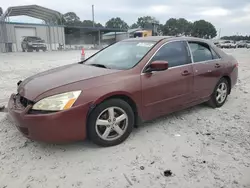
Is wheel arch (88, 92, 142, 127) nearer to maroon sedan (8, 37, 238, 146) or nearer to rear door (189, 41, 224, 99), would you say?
maroon sedan (8, 37, 238, 146)

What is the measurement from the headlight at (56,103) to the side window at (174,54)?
4.95 ft

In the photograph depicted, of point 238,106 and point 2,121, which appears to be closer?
point 2,121

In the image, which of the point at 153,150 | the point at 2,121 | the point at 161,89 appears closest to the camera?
the point at 153,150

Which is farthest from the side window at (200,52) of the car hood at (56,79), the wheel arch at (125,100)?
the car hood at (56,79)

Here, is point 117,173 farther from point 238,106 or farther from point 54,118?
point 238,106

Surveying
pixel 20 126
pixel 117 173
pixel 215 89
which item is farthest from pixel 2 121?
pixel 215 89

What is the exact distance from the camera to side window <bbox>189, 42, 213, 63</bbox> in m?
4.45

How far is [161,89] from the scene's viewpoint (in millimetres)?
3752

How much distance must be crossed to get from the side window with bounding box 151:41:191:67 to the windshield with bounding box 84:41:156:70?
205mm

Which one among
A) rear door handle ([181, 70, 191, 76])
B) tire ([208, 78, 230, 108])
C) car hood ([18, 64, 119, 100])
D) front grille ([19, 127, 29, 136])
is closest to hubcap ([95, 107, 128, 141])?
car hood ([18, 64, 119, 100])

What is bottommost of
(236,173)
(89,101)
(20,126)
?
(236,173)

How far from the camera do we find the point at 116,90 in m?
3.23

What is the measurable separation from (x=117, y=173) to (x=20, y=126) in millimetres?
1333

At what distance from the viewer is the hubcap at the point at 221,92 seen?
16.3 feet
